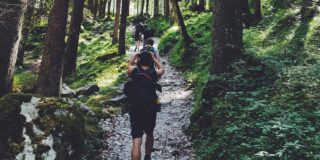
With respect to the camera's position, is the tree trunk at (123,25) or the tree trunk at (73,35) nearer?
the tree trunk at (73,35)

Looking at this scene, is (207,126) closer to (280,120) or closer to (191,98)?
(280,120)

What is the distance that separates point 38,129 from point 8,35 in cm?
451

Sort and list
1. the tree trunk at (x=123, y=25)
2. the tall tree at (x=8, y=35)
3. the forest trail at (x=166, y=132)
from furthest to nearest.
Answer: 1. the tree trunk at (x=123, y=25)
2. the tall tree at (x=8, y=35)
3. the forest trail at (x=166, y=132)

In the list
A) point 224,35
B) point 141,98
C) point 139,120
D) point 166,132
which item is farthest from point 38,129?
point 224,35

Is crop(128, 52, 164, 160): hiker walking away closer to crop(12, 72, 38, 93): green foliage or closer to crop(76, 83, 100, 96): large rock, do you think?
crop(12, 72, 38, 93): green foliage

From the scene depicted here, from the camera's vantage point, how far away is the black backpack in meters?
6.38

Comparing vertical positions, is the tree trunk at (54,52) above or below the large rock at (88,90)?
above

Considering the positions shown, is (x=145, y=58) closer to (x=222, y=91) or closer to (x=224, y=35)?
(x=222, y=91)

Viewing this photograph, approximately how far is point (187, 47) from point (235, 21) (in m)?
9.32

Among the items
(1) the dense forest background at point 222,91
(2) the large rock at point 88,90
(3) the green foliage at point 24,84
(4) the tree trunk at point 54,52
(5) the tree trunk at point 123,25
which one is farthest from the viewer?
(5) the tree trunk at point 123,25

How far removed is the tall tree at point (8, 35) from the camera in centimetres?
1012

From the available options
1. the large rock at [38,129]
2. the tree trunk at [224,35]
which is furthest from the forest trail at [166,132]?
the tree trunk at [224,35]

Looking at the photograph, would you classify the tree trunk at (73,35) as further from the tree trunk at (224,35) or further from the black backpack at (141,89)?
the black backpack at (141,89)

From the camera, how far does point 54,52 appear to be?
10984 millimetres
